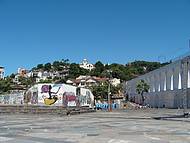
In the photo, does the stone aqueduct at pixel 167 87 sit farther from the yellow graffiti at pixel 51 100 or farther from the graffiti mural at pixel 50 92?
the yellow graffiti at pixel 51 100

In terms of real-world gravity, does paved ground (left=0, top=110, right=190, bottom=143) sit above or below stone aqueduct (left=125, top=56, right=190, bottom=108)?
below

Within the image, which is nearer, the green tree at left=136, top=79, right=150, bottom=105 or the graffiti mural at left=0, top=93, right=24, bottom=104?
the graffiti mural at left=0, top=93, right=24, bottom=104

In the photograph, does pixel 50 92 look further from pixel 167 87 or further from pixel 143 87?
pixel 143 87

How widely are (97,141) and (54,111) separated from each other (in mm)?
35991

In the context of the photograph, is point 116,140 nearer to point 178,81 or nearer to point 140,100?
point 178,81

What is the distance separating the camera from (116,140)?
56.9 ft


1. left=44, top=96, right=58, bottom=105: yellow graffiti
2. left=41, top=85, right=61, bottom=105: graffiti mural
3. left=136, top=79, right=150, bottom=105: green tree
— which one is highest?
left=136, top=79, right=150, bottom=105: green tree

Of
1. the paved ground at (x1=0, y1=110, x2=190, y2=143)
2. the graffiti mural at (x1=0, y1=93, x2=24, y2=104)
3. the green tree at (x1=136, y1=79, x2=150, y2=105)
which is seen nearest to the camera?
the paved ground at (x1=0, y1=110, x2=190, y2=143)

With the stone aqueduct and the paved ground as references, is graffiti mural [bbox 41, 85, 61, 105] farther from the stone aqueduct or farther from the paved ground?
the paved ground

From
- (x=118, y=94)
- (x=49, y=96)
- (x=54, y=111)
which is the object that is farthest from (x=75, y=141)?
(x=118, y=94)

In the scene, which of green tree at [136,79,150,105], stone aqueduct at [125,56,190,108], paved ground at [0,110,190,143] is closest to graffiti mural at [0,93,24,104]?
stone aqueduct at [125,56,190,108]

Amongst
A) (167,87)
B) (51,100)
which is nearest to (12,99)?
(51,100)

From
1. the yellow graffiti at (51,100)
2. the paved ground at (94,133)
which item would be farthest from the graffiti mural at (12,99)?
the paved ground at (94,133)

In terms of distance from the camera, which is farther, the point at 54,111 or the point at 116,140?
the point at 54,111
